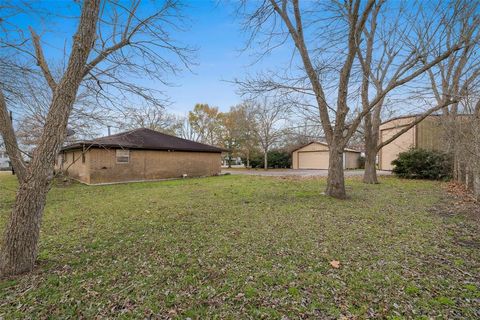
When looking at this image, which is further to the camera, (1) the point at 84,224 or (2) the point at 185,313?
(1) the point at 84,224

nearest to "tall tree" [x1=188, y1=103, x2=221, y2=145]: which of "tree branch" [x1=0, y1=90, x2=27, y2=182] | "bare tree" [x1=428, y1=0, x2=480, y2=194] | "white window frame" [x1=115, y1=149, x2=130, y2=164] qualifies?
"white window frame" [x1=115, y1=149, x2=130, y2=164]

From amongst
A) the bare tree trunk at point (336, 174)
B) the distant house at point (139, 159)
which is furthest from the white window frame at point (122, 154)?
the bare tree trunk at point (336, 174)

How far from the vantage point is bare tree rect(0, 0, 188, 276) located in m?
2.74

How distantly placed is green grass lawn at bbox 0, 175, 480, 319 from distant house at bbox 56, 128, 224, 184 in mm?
7719

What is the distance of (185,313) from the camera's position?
2.19 metres

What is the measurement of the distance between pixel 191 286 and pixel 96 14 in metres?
3.65

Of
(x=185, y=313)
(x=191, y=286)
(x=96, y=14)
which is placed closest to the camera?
(x=185, y=313)

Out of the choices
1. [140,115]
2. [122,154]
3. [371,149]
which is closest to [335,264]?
[140,115]

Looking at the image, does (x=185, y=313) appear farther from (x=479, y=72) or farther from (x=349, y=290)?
(x=479, y=72)

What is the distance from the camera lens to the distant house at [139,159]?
1248 centimetres

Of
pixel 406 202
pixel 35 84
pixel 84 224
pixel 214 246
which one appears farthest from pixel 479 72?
pixel 35 84

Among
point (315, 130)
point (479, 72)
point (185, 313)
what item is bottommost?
point (185, 313)

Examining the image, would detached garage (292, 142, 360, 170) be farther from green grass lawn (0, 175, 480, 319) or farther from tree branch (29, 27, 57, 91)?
tree branch (29, 27, 57, 91)

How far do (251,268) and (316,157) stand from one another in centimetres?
2558
